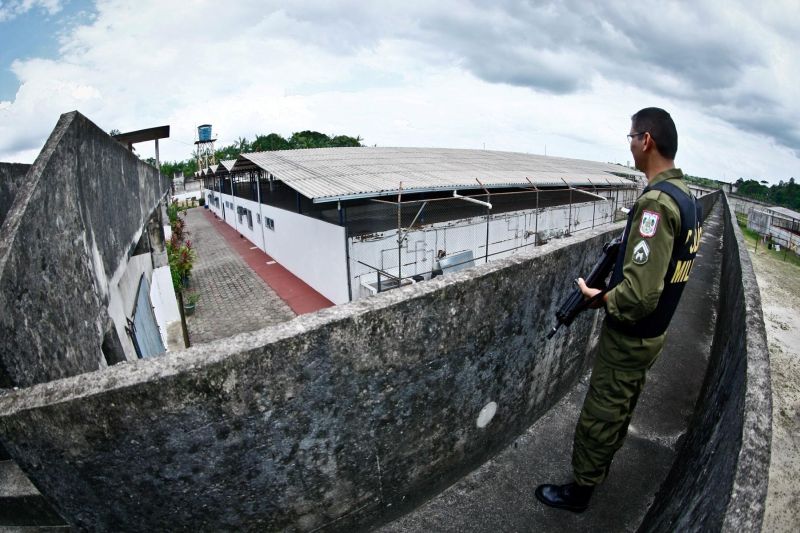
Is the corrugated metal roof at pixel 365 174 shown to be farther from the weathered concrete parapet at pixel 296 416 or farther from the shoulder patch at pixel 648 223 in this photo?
the shoulder patch at pixel 648 223

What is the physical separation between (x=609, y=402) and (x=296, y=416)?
5.44 ft

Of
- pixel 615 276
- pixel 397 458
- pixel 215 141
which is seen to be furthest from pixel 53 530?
pixel 215 141

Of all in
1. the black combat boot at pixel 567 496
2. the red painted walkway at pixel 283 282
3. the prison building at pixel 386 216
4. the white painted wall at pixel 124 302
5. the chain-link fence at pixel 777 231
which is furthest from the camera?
the chain-link fence at pixel 777 231

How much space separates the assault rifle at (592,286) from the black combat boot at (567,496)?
840 mm

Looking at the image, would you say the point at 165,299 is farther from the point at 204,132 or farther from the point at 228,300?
the point at 204,132

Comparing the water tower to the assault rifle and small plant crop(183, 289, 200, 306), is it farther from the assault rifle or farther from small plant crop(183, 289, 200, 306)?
the assault rifle

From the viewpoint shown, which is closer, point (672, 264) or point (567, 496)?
point (672, 264)

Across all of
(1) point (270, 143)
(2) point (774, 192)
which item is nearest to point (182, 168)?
(1) point (270, 143)

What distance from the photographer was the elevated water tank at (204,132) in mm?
45603

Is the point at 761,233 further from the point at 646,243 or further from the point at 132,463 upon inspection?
the point at 132,463

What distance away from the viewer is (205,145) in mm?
46438

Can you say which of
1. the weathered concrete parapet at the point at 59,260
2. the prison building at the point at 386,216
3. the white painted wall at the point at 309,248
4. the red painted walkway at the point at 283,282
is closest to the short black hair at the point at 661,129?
the weathered concrete parapet at the point at 59,260

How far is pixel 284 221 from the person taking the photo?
14234 millimetres

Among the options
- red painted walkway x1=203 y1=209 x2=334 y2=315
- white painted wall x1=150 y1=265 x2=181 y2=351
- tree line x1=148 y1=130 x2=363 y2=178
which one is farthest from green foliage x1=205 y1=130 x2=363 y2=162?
white painted wall x1=150 y1=265 x2=181 y2=351
